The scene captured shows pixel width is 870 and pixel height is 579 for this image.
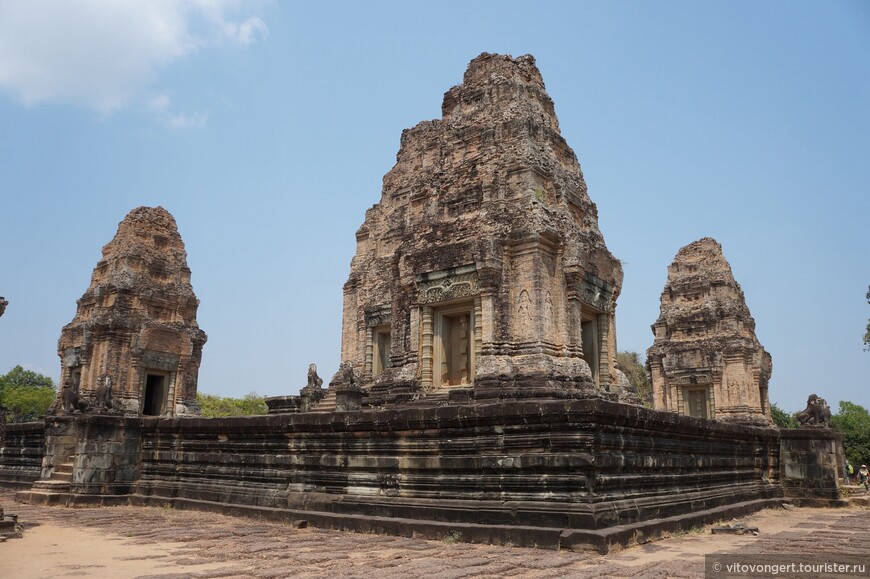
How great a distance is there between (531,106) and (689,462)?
917 cm

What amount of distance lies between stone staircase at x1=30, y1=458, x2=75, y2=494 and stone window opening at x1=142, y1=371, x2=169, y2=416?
13248mm

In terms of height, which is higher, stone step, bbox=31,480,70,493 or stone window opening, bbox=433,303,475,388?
stone window opening, bbox=433,303,475,388

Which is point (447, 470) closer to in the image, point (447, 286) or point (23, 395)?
point (447, 286)

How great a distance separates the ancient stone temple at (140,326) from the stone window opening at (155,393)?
0.04 meters

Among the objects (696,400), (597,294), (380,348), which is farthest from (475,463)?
(696,400)

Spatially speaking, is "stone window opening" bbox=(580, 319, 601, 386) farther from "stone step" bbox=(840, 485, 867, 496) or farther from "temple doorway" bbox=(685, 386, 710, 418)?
"temple doorway" bbox=(685, 386, 710, 418)

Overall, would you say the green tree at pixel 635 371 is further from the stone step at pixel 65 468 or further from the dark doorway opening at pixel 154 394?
the stone step at pixel 65 468

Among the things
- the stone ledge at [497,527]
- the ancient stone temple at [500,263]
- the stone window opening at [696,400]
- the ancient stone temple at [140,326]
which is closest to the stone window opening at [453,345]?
the ancient stone temple at [500,263]

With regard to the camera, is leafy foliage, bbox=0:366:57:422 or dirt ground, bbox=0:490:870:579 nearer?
dirt ground, bbox=0:490:870:579

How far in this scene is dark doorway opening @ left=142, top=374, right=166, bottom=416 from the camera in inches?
1102

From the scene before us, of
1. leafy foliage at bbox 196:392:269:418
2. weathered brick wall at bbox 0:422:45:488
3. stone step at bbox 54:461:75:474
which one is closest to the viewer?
stone step at bbox 54:461:75:474

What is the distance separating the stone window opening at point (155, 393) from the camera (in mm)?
27922

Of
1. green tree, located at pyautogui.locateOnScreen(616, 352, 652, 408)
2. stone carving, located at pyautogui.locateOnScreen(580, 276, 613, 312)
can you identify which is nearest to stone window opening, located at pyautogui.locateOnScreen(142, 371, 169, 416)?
stone carving, located at pyautogui.locateOnScreen(580, 276, 613, 312)

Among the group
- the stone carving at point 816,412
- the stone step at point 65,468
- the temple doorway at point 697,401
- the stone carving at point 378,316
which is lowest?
the stone step at point 65,468
